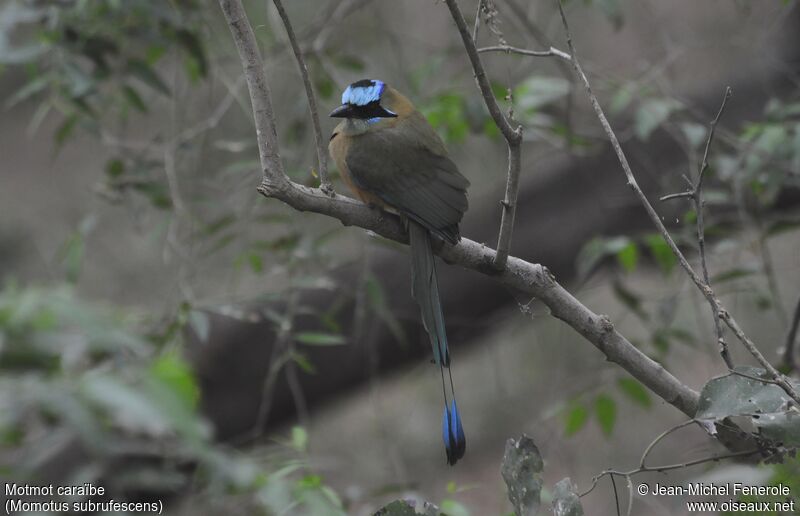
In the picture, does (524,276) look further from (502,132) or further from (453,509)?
(453,509)

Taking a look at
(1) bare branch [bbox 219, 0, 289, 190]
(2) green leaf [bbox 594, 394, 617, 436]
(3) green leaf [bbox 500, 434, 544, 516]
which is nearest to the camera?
(1) bare branch [bbox 219, 0, 289, 190]

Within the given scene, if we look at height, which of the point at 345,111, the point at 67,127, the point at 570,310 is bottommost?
the point at 570,310

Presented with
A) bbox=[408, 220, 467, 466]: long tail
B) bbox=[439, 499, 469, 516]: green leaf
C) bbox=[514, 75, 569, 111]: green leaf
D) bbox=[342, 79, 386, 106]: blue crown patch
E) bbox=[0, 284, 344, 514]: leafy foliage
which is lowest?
bbox=[439, 499, 469, 516]: green leaf

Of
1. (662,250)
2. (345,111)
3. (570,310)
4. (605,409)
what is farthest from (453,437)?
(662,250)

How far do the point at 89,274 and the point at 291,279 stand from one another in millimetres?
3985

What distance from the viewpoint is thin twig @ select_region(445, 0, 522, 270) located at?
182 centimetres

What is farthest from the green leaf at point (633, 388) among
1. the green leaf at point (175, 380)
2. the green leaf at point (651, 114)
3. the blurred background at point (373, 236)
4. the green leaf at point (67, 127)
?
the green leaf at point (175, 380)

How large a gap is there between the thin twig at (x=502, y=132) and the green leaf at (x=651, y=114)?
5.33 ft

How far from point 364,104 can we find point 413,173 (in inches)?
13.6

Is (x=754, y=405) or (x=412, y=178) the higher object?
(x=412, y=178)

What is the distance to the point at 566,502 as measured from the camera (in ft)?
6.72

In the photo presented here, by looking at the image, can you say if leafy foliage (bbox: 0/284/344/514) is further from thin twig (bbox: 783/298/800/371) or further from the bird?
thin twig (bbox: 783/298/800/371)

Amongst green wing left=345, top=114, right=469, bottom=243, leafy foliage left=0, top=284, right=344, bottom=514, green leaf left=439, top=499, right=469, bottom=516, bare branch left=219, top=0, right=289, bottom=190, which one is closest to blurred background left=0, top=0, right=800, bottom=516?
green leaf left=439, top=499, right=469, bottom=516

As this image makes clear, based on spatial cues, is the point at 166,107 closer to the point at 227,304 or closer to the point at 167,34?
the point at 167,34
